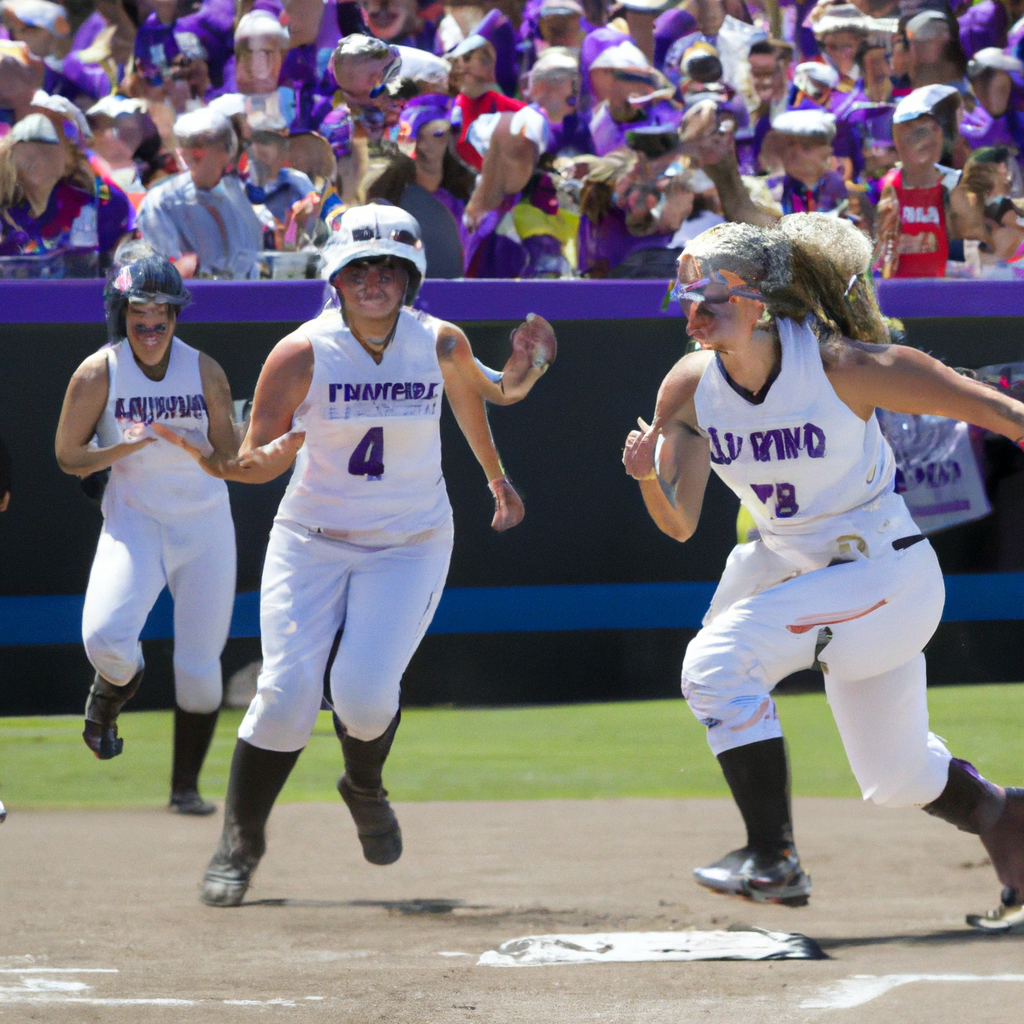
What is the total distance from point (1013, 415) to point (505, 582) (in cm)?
390

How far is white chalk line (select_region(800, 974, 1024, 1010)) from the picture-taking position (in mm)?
3688

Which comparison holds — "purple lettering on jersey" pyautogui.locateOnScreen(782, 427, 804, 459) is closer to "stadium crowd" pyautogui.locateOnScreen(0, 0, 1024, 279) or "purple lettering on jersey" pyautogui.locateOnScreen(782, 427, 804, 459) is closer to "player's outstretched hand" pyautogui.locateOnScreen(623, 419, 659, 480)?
"player's outstretched hand" pyautogui.locateOnScreen(623, 419, 659, 480)

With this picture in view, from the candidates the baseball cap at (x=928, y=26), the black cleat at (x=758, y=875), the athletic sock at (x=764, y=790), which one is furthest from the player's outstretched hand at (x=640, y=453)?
the baseball cap at (x=928, y=26)

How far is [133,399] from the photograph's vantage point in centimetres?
612

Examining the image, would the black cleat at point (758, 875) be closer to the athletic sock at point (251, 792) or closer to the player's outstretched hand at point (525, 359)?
the athletic sock at point (251, 792)

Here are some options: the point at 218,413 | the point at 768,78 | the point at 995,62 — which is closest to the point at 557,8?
the point at 768,78

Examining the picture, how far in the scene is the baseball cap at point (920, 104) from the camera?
24.3ft

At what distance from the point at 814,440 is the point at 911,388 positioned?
0.94 ft

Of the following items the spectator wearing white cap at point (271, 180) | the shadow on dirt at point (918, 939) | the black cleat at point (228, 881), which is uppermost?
the spectator wearing white cap at point (271, 180)

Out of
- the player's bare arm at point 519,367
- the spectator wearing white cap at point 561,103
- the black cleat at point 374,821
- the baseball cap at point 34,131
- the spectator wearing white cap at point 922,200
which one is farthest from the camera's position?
the spectator wearing white cap at point 561,103

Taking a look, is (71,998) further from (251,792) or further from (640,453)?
(640,453)

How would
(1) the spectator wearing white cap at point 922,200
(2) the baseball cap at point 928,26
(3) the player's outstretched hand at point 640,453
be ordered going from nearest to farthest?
(3) the player's outstretched hand at point 640,453, (1) the spectator wearing white cap at point 922,200, (2) the baseball cap at point 928,26

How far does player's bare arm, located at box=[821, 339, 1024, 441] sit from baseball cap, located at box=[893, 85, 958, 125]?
3714mm

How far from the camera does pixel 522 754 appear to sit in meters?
7.02
